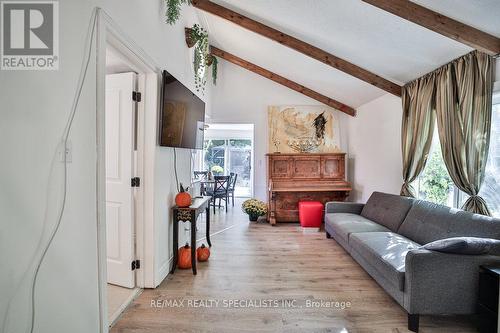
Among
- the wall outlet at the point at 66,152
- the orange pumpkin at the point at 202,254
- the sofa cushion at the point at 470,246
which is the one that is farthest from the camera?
the orange pumpkin at the point at 202,254

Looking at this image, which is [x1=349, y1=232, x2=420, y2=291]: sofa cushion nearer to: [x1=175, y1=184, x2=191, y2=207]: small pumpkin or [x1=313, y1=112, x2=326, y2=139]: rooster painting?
[x1=175, y1=184, x2=191, y2=207]: small pumpkin

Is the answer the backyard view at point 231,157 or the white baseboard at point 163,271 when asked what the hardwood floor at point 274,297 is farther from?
the backyard view at point 231,157

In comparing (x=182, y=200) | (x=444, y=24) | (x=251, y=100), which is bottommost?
(x=182, y=200)

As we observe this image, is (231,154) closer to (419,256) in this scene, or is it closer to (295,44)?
(295,44)

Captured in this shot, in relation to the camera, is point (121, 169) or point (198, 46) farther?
point (198, 46)

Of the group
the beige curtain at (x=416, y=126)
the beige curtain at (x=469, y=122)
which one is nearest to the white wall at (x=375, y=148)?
the beige curtain at (x=416, y=126)

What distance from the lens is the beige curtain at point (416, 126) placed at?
10.2 feet

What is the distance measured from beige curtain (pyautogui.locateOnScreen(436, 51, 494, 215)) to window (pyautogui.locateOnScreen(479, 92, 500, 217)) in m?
0.18

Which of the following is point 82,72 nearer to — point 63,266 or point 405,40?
point 63,266

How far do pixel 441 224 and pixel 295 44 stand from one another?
2990mm

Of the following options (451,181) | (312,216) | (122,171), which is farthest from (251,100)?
(451,181)

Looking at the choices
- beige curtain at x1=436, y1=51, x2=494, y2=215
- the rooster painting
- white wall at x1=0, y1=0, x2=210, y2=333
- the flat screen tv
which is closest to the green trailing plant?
the flat screen tv

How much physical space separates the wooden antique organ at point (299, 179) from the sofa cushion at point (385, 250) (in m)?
2.12

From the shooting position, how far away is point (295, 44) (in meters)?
3.62
